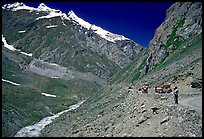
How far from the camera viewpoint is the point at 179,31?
97125 mm

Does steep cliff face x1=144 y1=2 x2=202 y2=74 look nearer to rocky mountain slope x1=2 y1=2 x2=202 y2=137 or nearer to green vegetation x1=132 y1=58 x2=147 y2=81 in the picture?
rocky mountain slope x1=2 y1=2 x2=202 y2=137

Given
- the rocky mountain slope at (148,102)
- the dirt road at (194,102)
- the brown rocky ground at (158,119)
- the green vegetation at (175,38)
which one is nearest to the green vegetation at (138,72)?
the rocky mountain slope at (148,102)

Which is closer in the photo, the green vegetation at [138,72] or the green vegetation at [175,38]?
the green vegetation at [175,38]

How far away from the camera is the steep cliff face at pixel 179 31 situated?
9259cm

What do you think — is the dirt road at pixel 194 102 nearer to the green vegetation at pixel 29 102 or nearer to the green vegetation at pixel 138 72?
the green vegetation at pixel 29 102

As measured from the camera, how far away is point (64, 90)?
189 meters

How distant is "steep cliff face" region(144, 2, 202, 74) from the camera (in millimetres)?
92588

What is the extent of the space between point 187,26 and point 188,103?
61396 mm

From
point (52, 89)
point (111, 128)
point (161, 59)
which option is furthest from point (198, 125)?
point (52, 89)

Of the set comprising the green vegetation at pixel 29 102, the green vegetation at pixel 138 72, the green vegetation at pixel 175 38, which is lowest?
the green vegetation at pixel 29 102

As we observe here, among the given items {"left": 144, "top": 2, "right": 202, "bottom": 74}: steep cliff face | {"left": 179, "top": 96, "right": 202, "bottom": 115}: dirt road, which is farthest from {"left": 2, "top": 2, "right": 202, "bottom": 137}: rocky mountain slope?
{"left": 179, "top": 96, "right": 202, "bottom": 115}: dirt road

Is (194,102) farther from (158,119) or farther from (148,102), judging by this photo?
(158,119)

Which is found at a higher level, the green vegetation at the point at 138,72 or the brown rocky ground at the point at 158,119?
the green vegetation at the point at 138,72

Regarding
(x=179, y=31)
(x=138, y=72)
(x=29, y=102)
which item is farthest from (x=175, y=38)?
(x=29, y=102)
